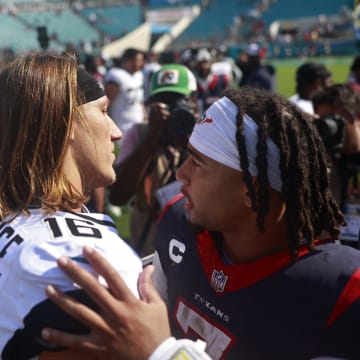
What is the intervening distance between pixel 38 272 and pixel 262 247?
70 centimetres

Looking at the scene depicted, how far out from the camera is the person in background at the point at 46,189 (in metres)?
1.07

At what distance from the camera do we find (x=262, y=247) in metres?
1.57

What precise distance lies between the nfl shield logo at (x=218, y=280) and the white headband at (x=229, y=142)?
0.27m

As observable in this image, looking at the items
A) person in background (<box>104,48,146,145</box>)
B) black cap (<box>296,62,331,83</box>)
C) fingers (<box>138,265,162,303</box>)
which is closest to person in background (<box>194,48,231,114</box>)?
person in background (<box>104,48,146,145</box>)

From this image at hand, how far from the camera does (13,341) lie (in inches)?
42.0

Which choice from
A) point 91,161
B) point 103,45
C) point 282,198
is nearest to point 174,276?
point 282,198

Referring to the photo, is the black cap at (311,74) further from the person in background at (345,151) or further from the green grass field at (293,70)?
the green grass field at (293,70)

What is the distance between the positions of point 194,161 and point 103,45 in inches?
1401

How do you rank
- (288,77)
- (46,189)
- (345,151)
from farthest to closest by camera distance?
1. (288,77)
2. (345,151)
3. (46,189)

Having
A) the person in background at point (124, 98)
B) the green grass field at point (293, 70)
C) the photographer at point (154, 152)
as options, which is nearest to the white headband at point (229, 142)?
the photographer at point (154, 152)

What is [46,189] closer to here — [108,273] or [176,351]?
[108,273]

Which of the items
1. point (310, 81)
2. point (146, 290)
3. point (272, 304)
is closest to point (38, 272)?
point (146, 290)

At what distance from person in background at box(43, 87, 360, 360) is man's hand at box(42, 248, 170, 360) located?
415 mm

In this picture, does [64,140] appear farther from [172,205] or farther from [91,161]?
[172,205]
